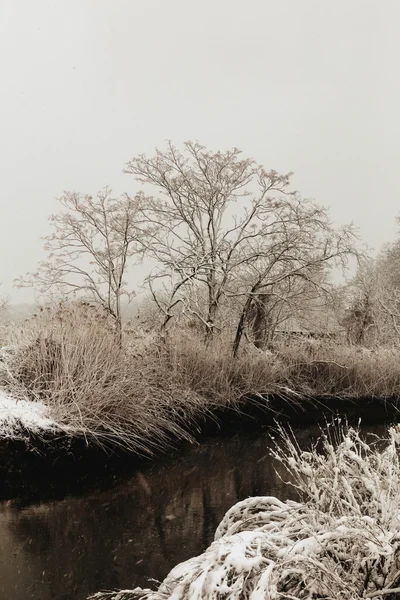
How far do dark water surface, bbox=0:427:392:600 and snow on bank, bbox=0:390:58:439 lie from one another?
101 cm

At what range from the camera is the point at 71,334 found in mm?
10195

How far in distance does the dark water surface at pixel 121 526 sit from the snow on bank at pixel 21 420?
101cm

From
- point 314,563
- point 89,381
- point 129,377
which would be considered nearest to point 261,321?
point 129,377

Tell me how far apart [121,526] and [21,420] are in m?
2.77

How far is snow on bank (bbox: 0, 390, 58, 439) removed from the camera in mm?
8422

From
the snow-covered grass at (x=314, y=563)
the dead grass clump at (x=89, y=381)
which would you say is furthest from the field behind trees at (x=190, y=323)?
the snow-covered grass at (x=314, y=563)

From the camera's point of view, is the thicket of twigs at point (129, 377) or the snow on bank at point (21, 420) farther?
the thicket of twigs at point (129, 377)

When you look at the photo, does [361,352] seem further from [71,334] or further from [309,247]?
[71,334]

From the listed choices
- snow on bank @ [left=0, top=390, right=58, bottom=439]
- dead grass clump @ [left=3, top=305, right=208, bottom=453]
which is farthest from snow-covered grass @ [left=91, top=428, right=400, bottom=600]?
dead grass clump @ [left=3, top=305, right=208, bottom=453]

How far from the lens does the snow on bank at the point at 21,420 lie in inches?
332

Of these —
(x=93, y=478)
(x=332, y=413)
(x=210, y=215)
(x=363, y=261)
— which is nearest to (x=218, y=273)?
(x=210, y=215)

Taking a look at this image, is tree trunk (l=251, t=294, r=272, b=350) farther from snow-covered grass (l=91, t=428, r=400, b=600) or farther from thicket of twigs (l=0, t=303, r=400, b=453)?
snow-covered grass (l=91, t=428, r=400, b=600)

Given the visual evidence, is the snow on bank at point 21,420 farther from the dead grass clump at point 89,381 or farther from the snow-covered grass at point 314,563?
the snow-covered grass at point 314,563

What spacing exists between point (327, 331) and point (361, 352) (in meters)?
1.92
